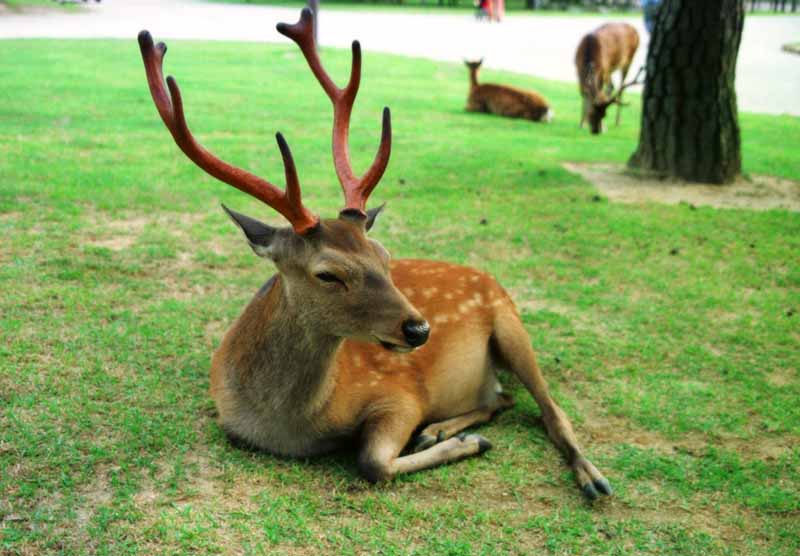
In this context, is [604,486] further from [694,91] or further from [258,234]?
[694,91]

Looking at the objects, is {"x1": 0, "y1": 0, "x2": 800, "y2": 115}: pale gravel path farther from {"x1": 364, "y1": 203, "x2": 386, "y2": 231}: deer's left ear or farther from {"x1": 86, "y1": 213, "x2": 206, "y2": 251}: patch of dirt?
{"x1": 364, "y1": 203, "x2": 386, "y2": 231}: deer's left ear

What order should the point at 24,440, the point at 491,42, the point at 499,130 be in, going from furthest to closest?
the point at 491,42, the point at 499,130, the point at 24,440

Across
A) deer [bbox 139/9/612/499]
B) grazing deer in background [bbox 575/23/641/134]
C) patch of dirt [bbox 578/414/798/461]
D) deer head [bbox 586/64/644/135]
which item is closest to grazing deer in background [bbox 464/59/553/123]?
grazing deer in background [bbox 575/23/641/134]

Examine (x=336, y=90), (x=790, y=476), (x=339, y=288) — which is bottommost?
(x=790, y=476)

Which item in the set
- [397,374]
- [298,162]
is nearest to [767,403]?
[397,374]

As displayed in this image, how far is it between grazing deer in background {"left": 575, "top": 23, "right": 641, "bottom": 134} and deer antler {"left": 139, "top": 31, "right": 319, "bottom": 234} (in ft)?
25.4

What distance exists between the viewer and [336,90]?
423 centimetres

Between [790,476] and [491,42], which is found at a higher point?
[491,42]

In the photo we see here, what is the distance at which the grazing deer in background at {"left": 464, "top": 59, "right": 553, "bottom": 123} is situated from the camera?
1246cm

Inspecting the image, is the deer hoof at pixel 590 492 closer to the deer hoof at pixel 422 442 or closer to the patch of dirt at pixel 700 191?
the deer hoof at pixel 422 442

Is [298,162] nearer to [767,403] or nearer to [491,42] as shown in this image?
[767,403]

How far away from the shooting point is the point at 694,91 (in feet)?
26.1

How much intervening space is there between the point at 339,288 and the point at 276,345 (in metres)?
0.41

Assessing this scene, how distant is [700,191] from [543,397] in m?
4.63
